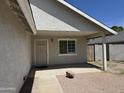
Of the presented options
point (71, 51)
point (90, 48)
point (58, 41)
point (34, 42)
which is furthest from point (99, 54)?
point (34, 42)

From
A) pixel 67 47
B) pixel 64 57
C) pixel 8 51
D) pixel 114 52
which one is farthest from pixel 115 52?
pixel 8 51

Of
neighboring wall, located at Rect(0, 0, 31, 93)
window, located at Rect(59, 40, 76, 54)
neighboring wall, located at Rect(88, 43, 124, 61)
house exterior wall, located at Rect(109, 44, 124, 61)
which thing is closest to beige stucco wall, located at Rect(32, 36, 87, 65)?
window, located at Rect(59, 40, 76, 54)

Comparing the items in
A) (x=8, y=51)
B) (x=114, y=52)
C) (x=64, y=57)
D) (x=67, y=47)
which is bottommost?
(x=64, y=57)

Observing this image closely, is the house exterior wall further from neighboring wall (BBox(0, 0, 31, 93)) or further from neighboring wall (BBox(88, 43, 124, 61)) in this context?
neighboring wall (BBox(0, 0, 31, 93))

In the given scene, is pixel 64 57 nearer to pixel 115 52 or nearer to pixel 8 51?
pixel 115 52

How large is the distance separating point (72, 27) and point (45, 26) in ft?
6.31

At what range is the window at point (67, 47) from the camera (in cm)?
1492

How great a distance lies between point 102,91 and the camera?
637 cm

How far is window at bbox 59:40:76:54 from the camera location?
14922mm

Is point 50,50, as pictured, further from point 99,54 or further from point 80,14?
point 99,54

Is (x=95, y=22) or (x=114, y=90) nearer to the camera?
(x=114, y=90)

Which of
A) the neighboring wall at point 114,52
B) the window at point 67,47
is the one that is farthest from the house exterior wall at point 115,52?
the window at point 67,47

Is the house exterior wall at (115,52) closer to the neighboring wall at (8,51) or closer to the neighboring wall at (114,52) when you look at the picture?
the neighboring wall at (114,52)

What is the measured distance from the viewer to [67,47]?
49.5 feet
